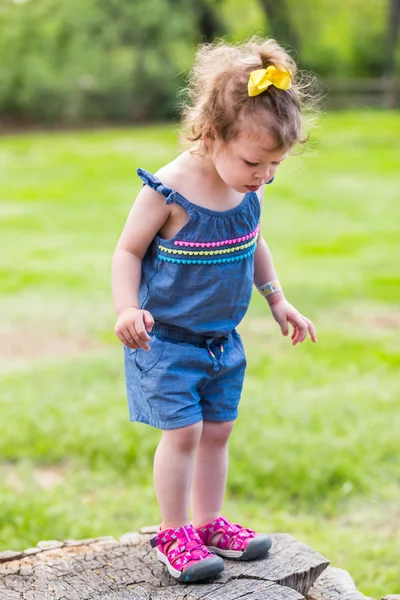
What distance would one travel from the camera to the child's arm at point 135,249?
2.28 m

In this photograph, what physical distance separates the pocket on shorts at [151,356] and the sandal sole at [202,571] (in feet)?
1.69

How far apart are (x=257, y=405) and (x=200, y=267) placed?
2499 mm

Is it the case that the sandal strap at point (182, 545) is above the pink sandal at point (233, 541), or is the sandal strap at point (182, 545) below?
above

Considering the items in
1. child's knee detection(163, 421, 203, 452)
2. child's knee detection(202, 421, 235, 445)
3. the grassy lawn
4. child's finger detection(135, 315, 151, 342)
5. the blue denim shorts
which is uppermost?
child's finger detection(135, 315, 151, 342)

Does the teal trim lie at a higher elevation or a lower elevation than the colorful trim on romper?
lower

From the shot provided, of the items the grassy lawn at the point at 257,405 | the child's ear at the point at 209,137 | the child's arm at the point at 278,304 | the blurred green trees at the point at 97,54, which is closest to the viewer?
the child's ear at the point at 209,137

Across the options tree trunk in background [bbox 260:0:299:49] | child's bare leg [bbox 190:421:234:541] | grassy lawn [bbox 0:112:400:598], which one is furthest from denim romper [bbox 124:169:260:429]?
tree trunk in background [bbox 260:0:299:49]

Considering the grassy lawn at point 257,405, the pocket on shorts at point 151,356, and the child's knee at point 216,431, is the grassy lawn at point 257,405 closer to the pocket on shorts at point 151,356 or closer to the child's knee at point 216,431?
the pocket on shorts at point 151,356

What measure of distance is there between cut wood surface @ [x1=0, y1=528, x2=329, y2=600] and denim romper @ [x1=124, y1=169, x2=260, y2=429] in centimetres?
42

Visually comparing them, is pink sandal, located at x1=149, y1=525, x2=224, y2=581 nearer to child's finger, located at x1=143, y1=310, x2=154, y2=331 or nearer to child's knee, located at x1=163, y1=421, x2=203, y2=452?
child's knee, located at x1=163, y1=421, x2=203, y2=452

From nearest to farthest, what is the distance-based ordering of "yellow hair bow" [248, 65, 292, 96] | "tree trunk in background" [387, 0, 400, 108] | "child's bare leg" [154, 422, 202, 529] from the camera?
"yellow hair bow" [248, 65, 292, 96] < "child's bare leg" [154, 422, 202, 529] < "tree trunk in background" [387, 0, 400, 108]

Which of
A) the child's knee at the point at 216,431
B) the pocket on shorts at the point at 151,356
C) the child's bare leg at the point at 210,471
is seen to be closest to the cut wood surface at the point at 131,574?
the child's bare leg at the point at 210,471

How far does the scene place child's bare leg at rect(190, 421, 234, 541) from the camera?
250cm

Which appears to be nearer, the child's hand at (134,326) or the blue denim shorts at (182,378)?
the child's hand at (134,326)
